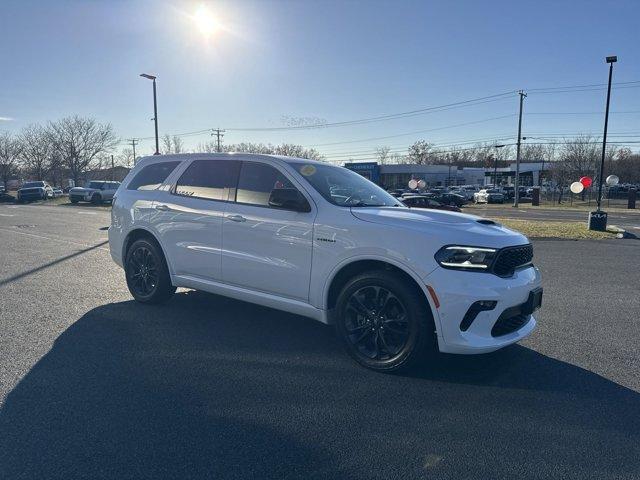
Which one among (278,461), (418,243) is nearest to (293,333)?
(418,243)

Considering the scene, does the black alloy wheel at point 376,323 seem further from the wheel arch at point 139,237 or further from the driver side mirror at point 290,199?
the wheel arch at point 139,237

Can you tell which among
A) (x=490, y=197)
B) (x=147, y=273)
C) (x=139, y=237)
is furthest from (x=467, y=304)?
(x=490, y=197)

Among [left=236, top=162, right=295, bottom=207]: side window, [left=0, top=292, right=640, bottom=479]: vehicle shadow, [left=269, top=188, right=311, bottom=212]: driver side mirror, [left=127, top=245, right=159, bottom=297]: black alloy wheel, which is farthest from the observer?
[left=127, top=245, right=159, bottom=297]: black alloy wheel

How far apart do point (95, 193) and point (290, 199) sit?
33.0 metres

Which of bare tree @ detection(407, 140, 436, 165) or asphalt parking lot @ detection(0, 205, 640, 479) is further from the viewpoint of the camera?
bare tree @ detection(407, 140, 436, 165)

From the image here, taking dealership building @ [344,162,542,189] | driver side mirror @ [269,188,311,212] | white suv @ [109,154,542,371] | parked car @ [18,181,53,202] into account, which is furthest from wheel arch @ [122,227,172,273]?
dealership building @ [344,162,542,189]

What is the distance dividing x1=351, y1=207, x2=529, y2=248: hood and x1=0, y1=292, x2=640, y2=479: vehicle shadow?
1.14 metres

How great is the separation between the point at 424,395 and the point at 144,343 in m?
2.67

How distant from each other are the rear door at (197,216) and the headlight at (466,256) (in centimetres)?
241

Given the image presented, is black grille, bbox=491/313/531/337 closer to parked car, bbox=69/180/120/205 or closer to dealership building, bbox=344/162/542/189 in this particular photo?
parked car, bbox=69/180/120/205

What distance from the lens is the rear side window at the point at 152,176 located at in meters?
5.80

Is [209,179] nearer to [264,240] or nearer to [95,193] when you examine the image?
[264,240]

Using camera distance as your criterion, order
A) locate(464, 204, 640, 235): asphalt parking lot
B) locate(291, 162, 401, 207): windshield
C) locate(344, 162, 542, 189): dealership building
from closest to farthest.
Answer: locate(291, 162, 401, 207): windshield
locate(464, 204, 640, 235): asphalt parking lot
locate(344, 162, 542, 189): dealership building

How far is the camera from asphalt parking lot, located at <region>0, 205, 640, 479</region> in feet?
8.82
